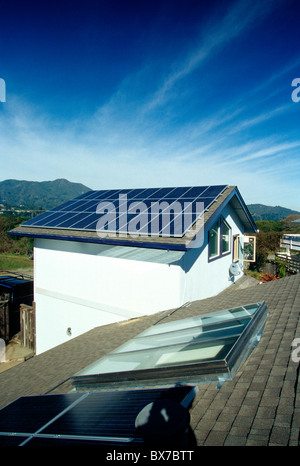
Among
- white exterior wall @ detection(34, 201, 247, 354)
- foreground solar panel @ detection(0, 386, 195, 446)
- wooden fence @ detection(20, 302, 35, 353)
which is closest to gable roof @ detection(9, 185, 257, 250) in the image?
white exterior wall @ detection(34, 201, 247, 354)

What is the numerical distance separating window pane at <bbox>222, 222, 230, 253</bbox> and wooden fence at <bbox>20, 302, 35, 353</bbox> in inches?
377

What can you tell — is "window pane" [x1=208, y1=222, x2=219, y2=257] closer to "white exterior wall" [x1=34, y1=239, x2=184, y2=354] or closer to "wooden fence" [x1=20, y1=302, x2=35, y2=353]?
"white exterior wall" [x1=34, y1=239, x2=184, y2=354]

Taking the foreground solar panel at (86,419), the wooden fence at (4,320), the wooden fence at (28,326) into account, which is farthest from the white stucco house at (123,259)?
the foreground solar panel at (86,419)

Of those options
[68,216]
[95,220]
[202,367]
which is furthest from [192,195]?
[202,367]

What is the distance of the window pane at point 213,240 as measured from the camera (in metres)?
10.6

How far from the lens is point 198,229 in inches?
339

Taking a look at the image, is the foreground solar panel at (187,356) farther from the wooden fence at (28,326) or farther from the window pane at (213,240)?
the wooden fence at (28,326)

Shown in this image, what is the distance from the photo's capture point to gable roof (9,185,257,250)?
820cm

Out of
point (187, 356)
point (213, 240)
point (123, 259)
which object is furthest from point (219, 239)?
point (187, 356)

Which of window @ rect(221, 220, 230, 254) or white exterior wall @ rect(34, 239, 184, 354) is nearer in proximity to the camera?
white exterior wall @ rect(34, 239, 184, 354)

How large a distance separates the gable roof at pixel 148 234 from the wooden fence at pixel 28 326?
3.99m

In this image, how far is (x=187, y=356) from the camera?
3523 millimetres
